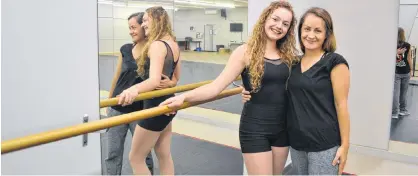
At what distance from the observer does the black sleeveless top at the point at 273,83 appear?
1854 mm

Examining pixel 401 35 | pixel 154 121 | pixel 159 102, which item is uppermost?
pixel 401 35

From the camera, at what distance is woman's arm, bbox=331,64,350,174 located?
175 centimetres

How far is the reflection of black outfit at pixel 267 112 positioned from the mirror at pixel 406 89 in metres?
2.94

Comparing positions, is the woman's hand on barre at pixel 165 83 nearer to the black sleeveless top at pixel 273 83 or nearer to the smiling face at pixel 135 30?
the smiling face at pixel 135 30

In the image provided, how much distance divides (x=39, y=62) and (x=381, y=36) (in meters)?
3.79

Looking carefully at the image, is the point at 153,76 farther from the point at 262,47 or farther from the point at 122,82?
the point at 262,47

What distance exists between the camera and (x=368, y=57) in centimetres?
410

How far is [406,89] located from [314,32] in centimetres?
403

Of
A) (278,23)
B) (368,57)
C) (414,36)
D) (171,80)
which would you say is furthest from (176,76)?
(414,36)

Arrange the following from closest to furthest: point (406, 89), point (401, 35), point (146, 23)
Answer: point (146, 23)
point (401, 35)
point (406, 89)

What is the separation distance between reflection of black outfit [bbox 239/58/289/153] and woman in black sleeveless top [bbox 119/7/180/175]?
0.56 metres

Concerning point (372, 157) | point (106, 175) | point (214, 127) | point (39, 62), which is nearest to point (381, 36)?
point (372, 157)

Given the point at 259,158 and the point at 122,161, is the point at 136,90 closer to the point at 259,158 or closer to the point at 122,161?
the point at 122,161

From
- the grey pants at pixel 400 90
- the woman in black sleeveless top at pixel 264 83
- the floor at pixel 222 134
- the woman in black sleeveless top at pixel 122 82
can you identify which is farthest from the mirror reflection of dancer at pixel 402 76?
the woman in black sleeveless top at pixel 122 82
